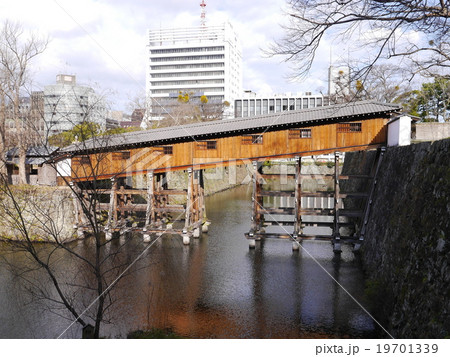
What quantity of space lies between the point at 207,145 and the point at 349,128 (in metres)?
7.82

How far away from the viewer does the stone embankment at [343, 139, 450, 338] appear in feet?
24.1

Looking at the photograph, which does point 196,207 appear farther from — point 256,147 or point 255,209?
point 256,147

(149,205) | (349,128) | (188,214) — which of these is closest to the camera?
(349,128)

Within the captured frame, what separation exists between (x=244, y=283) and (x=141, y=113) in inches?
1698

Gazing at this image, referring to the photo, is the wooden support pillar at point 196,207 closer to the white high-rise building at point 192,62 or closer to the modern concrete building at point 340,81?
the modern concrete building at point 340,81

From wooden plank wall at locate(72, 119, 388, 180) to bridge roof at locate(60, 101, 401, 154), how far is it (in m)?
0.33

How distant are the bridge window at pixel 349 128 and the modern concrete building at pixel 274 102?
207ft

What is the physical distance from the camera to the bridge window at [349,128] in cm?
1865

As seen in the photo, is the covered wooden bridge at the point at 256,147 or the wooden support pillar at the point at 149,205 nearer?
the covered wooden bridge at the point at 256,147

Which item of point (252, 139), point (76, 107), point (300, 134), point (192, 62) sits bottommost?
point (252, 139)

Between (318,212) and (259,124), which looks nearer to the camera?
(318,212)

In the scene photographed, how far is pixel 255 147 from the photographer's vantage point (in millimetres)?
19469

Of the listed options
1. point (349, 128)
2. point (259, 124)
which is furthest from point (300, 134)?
point (349, 128)

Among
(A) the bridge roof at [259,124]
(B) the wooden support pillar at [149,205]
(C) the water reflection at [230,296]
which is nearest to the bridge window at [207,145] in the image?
(A) the bridge roof at [259,124]
